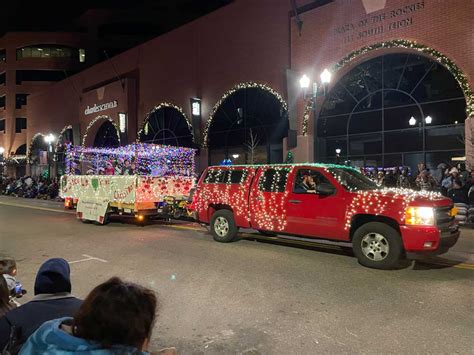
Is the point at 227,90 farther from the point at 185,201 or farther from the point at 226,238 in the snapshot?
the point at 226,238

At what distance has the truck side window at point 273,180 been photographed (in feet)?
30.9

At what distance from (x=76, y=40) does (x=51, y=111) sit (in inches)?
748

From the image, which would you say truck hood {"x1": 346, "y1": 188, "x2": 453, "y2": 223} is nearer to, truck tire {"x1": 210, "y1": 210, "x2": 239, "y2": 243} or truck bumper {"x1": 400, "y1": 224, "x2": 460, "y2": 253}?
truck bumper {"x1": 400, "y1": 224, "x2": 460, "y2": 253}

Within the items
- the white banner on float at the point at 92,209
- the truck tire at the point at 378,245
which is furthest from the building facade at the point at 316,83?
the white banner on float at the point at 92,209

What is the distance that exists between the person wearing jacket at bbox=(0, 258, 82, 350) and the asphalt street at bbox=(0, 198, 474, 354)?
2086mm

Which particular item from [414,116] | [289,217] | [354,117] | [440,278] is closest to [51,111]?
[354,117]

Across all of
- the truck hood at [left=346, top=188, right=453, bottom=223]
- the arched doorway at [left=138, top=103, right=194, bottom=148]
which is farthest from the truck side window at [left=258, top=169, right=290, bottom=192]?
the arched doorway at [left=138, top=103, right=194, bottom=148]

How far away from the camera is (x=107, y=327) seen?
68.5 inches

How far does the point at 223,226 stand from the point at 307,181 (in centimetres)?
255

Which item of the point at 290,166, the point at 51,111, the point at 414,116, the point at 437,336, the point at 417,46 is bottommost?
the point at 437,336

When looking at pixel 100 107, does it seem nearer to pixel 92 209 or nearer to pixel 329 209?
pixel 92 209

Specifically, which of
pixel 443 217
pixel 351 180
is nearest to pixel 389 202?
pixel 443 217

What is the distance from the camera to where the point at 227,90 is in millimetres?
23859

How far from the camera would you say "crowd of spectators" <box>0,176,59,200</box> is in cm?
2979
